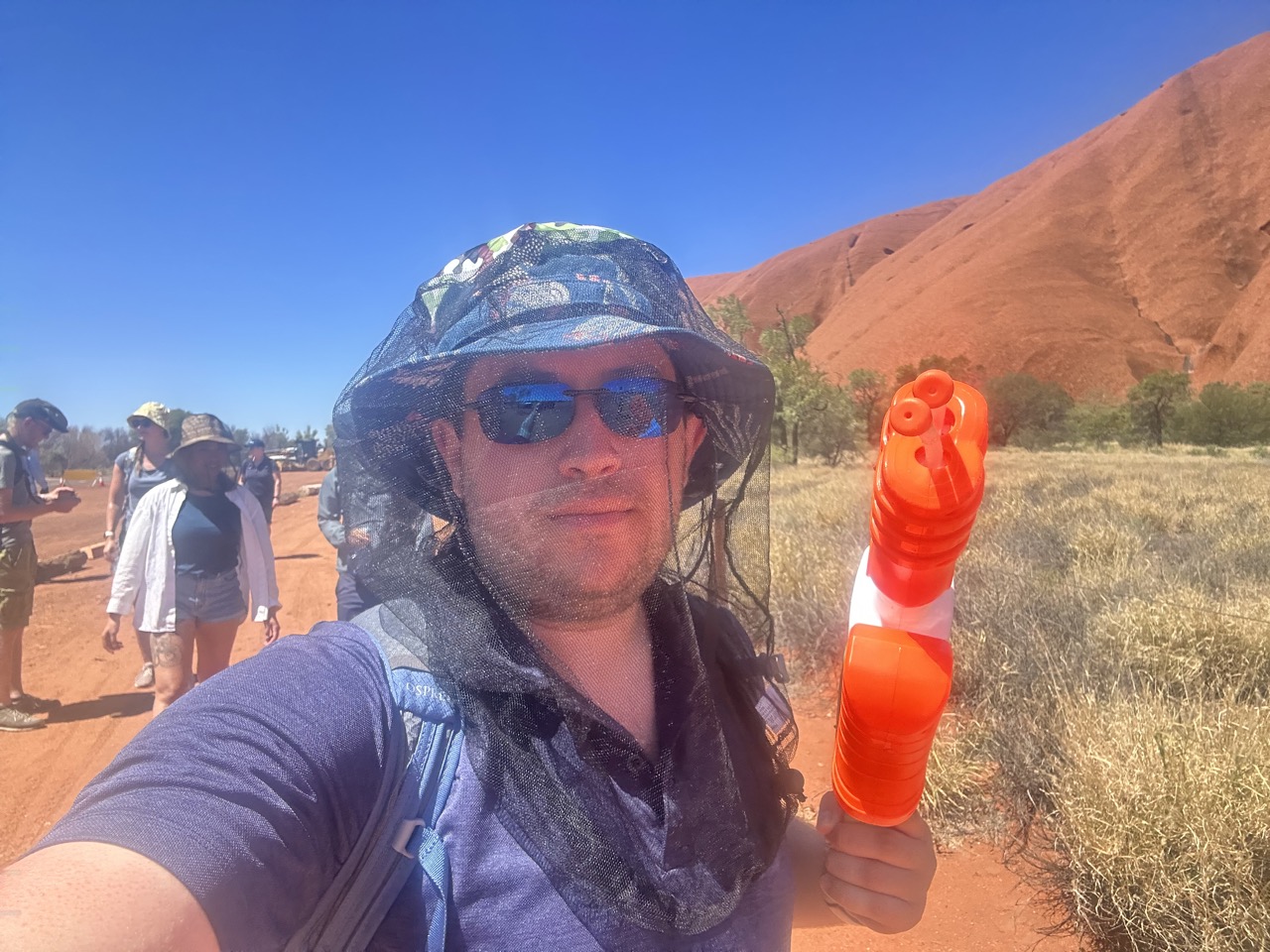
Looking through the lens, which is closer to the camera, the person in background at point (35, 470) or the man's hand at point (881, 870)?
the man's hand at point (881, 870)

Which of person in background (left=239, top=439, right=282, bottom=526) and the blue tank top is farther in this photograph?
person in background (left=239, top=439, right=282, bottom=526)

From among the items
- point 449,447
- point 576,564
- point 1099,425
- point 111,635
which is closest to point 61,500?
point 111,635

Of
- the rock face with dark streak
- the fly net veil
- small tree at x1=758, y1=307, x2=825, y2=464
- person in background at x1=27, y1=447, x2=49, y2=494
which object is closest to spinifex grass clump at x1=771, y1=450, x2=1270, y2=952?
the fly net veil

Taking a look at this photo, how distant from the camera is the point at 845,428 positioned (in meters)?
25.8

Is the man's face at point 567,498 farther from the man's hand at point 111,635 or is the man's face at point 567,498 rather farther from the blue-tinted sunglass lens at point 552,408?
the man's hand at point 111,635

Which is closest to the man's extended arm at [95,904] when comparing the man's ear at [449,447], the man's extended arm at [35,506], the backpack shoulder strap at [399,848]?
the backpack shoulder strap at [399,848]

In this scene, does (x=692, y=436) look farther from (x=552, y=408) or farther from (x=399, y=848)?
(x=399, y=848)

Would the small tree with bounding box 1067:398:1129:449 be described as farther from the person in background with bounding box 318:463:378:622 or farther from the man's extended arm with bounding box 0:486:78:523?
the man's extended arm with bounding box 0:486:78:523

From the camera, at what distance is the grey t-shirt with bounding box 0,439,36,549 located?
15.4 ft

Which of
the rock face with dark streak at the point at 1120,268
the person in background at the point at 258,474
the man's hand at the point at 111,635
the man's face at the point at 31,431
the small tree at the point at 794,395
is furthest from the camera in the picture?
the rock face with dark streak at the point at 1120,268

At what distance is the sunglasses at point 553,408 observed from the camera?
119cm

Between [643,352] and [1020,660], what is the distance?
3956 mm

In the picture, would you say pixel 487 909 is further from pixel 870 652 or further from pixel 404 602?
pixel 870 652

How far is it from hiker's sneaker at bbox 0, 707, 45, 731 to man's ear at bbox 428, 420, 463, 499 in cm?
564
